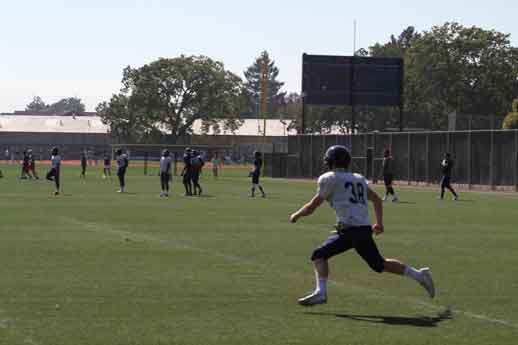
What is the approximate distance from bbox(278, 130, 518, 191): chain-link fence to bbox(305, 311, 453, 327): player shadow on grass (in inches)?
1590

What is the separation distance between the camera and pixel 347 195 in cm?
1091

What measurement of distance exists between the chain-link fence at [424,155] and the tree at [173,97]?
2234 inches

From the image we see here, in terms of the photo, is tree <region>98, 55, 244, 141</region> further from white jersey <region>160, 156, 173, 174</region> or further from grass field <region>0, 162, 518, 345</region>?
grass field <region>0, 162, 518, 345</region>

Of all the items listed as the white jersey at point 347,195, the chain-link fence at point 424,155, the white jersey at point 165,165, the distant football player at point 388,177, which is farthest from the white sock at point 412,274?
the chain-link fence at point 424,155

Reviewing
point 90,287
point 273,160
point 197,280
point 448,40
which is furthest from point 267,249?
point 448,40

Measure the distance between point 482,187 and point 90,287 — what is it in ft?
137

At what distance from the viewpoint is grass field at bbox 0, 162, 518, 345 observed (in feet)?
31.9

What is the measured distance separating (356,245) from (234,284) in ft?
8.55

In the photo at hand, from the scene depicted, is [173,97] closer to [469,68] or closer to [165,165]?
[469,68]

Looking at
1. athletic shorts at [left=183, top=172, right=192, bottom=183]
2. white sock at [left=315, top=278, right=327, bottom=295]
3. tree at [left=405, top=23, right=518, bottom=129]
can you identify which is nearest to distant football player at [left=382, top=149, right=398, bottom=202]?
athletic shorts at [left=183, top=172, right=192, bottom=183]

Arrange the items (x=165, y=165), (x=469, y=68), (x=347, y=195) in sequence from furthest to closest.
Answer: (x=469, y=68), (x=165, y=165), (x=347, y=195)

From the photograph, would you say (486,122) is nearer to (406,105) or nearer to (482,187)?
(482,187)

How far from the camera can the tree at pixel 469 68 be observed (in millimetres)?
107250

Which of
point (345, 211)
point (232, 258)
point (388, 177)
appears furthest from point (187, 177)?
point (345, 211)
